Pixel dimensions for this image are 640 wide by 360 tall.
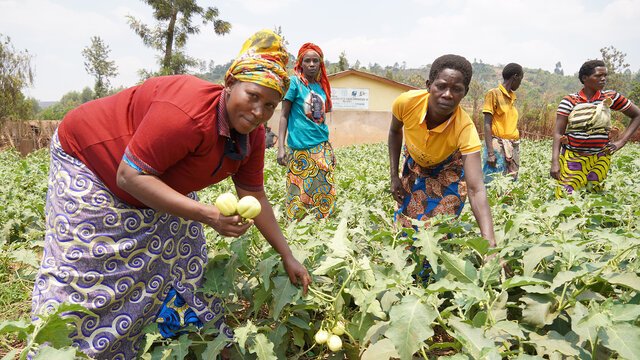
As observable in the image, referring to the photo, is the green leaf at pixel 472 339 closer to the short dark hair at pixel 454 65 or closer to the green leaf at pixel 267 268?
the green leaf at pixel 267 268

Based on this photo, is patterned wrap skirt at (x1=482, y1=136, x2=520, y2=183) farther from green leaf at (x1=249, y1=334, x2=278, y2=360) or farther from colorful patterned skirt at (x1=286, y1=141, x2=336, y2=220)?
green leaf at (x1=249, y1=334, x2=278, y2=360)

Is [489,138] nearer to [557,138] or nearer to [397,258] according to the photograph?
[557,138]

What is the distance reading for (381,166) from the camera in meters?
8.78

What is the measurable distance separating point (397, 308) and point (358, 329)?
16.0 inches

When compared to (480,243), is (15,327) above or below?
below

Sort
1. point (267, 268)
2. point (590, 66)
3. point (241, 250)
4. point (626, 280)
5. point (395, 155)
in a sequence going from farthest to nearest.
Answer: point (590, 66) → point (395, 155) → point (241, 250) → point (267, 268) → point (626, 280)

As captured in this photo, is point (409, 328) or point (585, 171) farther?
point (585, 171)

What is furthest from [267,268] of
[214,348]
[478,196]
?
[478,196]

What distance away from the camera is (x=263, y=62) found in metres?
1.80

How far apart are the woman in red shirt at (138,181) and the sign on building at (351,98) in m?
19.7

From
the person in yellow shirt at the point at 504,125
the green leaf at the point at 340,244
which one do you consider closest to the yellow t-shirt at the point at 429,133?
the green leaf at the point at 340,244

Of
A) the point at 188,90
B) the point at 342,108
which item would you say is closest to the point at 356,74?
the point at 342,108

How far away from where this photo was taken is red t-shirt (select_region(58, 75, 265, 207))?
1660 millimetres

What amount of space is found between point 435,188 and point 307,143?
135cm
